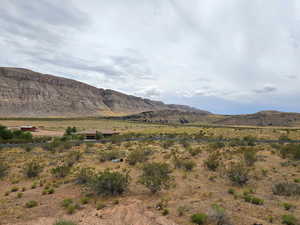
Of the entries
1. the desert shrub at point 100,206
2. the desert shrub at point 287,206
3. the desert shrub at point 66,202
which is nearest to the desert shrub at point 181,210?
the desert shrub at point 100,206

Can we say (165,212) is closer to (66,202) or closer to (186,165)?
(66,202)

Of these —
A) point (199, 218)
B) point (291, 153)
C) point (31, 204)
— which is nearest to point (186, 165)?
point (199, 218)

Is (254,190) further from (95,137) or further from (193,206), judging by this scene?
(95,137)

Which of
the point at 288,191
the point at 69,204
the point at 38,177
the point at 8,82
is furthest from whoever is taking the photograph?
the point at 8,82

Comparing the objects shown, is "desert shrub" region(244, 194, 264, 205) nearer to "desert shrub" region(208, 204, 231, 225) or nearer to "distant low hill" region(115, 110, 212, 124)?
"desert shrub" region(208, 204, 231, 225)

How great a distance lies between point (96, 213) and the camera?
8.17m

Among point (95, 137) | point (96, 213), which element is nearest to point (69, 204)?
point (96, 213)

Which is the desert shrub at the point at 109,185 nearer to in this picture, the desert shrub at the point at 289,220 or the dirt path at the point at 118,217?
the dirt path at the point at 118,217

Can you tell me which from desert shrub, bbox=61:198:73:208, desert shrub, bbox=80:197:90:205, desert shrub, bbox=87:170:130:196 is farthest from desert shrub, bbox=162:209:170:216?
desert shrub, bbox=61:198:73:208

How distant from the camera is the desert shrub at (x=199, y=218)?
723cm

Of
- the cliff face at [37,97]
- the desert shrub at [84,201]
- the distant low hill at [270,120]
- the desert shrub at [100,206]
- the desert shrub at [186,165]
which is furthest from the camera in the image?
the cliff face at [37,97]

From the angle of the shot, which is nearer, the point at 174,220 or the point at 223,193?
the point at 174,220

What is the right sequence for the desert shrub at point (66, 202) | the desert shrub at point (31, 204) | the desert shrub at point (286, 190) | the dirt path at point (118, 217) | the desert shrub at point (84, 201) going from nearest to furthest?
the dirt path at point (118, 217)
the desert shrub at point (66, 202)
the desert shrub at point (31, 204)
the desert shrub at point (84, 201)
the desert shrub at point (286, 190)

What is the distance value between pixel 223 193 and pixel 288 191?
318 cm
